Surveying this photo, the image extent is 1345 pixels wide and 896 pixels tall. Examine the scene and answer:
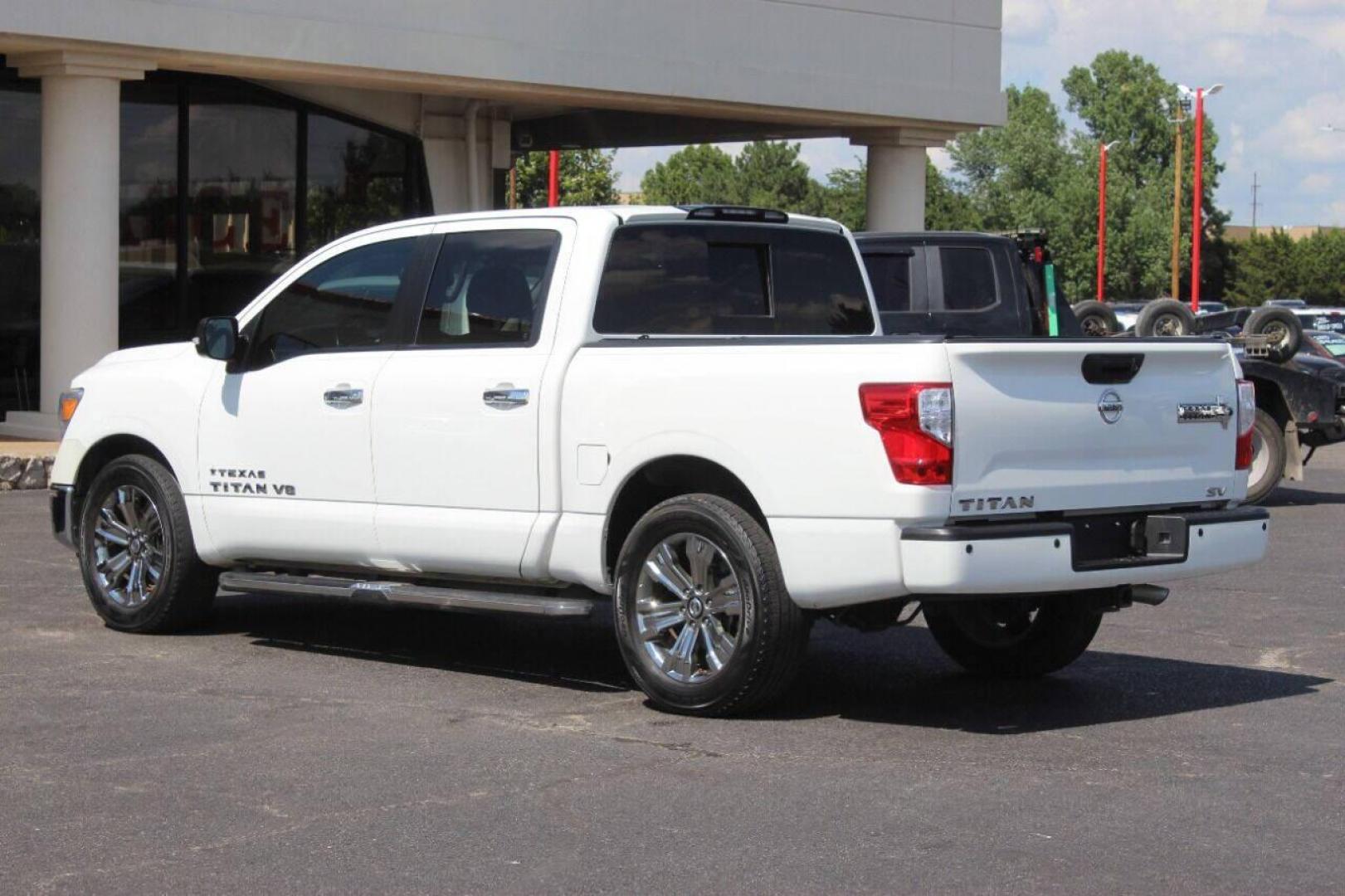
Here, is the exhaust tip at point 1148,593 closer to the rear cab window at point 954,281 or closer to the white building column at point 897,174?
the rear cab window at point 954,281

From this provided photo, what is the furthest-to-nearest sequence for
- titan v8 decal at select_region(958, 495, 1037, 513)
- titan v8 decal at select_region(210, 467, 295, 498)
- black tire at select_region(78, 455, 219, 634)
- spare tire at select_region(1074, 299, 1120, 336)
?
spare tire at select_region(1074, 299, 1120, 336) < black tire at select_region(78, 455, 219, 634) < titan v8 decal at select_region(210, 467, 295, 498) < titan v8 decal at select_region(958, 495, 1037, 513)

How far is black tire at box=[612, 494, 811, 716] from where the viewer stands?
748 centimetres

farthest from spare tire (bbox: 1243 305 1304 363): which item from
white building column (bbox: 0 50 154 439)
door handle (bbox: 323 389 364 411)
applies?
door handle (bbox: 323 389 364 411)

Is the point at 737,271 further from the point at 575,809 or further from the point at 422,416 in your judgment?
the point at 575,809

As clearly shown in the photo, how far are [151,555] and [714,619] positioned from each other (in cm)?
337

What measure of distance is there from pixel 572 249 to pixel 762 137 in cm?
2044

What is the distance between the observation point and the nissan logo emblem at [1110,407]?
765 cm

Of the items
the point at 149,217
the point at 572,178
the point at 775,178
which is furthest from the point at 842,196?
the point at 149,217

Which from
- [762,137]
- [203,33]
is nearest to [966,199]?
[762,137]

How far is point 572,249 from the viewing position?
332 inches

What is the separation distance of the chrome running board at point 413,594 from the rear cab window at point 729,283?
45.8 inches

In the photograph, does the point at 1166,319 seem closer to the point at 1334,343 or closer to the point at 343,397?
the point at 343,397

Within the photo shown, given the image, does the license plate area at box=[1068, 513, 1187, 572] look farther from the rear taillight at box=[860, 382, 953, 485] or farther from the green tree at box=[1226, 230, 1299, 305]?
the green tree at box=[1226, 230, 1299, 305]

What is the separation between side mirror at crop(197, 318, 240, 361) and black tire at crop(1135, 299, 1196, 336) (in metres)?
12.1
